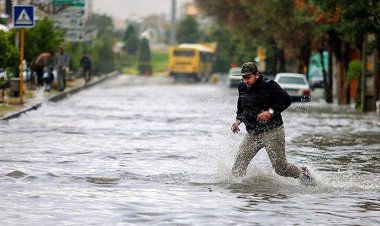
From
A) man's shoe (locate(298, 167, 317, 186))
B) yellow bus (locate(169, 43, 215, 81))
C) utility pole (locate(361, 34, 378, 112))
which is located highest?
man's shoe (locate(298, 167, 317, 186))

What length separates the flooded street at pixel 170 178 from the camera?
12.0m

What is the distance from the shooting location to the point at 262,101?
14961 millimetres

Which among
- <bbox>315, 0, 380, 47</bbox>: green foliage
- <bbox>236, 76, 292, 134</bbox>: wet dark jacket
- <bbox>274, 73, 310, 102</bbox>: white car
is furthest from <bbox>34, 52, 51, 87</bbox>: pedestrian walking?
<bbox>236, 76, 292, 134</bbox>: wet dark jacket

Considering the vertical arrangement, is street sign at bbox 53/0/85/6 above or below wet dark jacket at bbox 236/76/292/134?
above

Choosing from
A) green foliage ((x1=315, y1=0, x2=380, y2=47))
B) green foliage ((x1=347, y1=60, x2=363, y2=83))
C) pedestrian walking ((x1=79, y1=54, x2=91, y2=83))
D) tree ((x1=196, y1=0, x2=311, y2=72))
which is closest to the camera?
green foliage ((x1=315, y1=0, x2=380, y2=47))

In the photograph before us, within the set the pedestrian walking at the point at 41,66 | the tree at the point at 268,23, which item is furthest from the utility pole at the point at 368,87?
the pedestrian walking at the point at 41,66

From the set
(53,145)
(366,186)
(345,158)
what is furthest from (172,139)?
(366,186)

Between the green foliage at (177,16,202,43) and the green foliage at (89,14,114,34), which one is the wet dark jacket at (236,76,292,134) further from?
the green foliage at (177,16,202,43)

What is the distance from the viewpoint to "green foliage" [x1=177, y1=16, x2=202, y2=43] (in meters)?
170

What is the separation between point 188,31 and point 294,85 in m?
119

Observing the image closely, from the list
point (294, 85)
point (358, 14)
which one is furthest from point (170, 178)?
point (294, 85)

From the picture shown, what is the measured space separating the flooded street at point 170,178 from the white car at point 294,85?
74.1 ft

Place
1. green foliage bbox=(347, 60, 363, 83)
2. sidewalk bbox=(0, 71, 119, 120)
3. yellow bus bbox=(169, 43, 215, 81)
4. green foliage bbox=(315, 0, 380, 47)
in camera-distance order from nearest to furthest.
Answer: sidewalk bbox=(0, 71, 119, 120) → green foliage bbox=(315, 0, 380, 47) → green foliage bbox=(347, 60, 363, 83) → yellow bus bbox=(169, 43, 215, 81)

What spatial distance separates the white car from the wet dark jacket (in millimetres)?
36484
